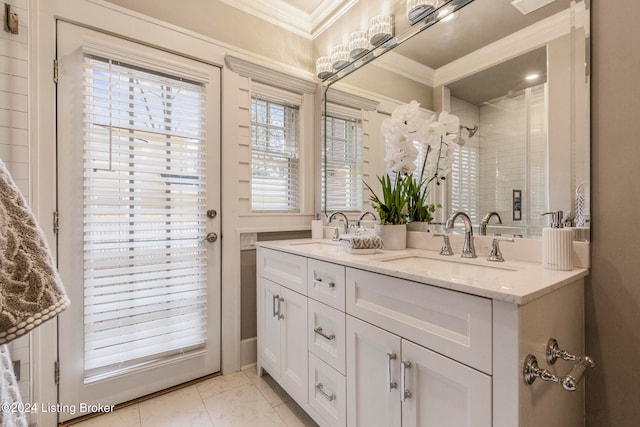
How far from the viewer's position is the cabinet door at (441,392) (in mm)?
775

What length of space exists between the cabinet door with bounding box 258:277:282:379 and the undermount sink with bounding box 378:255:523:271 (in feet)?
2.45

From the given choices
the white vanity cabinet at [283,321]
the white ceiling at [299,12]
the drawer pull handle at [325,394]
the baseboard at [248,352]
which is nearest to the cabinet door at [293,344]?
the white vanity cabinet at [283,321]

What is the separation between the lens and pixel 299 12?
2248 mm

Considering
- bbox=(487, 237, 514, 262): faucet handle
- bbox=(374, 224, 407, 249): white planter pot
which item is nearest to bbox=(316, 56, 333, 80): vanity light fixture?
bbox=(374, 224, 407, 249): white planter pot

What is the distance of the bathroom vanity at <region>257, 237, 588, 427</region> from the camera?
74 centimetres

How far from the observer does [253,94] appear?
2.10 m

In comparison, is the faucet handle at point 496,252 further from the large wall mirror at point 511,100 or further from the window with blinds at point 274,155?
the window with blinds at point 274,155

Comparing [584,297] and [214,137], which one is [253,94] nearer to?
[214,137]

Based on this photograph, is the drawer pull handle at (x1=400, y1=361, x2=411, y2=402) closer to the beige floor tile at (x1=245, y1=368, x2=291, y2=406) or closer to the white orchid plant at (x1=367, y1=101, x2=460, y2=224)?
the white orchid plant at (x1=367, y1=101, x2=460, y2=224)

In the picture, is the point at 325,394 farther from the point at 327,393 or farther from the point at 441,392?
the point at 441,392

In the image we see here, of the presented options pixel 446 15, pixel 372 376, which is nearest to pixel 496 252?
pixel 372 376

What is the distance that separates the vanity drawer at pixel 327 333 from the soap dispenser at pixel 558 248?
78 cm

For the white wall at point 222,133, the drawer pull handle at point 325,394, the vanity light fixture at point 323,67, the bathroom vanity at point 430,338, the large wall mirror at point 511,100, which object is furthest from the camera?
the vanity light fixture at point 323,67

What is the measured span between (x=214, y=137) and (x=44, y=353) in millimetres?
1439
